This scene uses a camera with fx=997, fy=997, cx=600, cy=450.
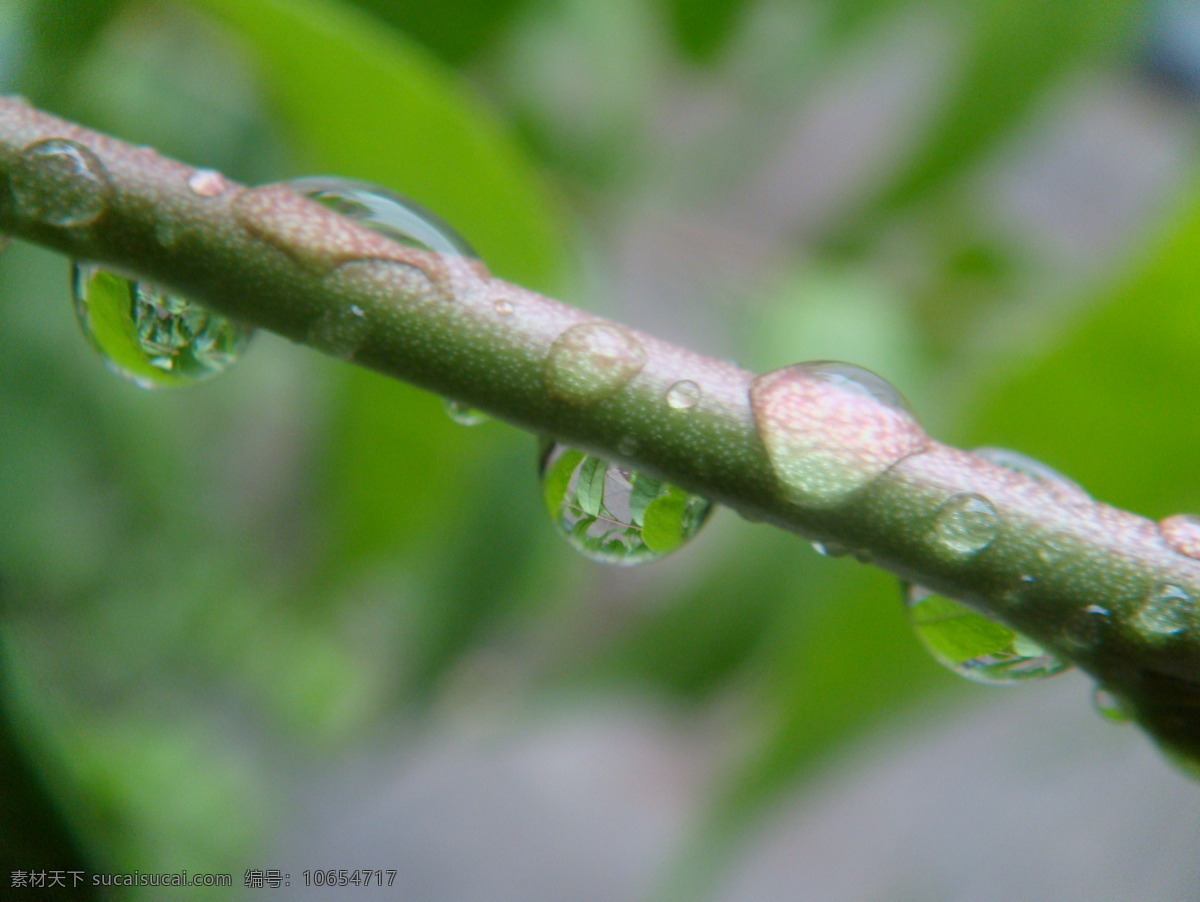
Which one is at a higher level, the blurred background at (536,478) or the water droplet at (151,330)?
the blurred background at (536,478)

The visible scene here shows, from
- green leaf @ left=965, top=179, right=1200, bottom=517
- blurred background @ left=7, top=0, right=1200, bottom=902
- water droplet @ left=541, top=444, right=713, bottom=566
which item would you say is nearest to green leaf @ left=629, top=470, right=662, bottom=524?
water droplet @ left=541, top=444, right=713, bottom=566

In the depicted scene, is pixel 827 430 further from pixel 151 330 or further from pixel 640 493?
pixel 151 330

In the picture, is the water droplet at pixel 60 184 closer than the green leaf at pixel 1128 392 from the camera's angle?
Yes

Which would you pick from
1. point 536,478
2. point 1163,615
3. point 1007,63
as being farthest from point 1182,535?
point 1007,63

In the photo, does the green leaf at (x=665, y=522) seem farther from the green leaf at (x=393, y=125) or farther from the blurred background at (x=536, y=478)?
the green leaf at (x=393, y=125)

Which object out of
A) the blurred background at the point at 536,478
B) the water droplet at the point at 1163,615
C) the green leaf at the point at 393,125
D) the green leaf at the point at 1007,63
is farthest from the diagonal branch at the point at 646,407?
the green leaf at the point at 1007,63

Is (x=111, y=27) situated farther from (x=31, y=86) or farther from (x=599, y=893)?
(x=599, y=893)
